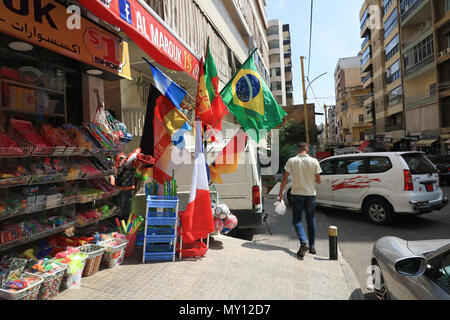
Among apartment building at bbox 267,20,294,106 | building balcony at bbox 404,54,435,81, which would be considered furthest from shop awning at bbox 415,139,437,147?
apartment building at bbox 267,20,294,106

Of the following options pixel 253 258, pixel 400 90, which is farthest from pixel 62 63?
pixel 400 90

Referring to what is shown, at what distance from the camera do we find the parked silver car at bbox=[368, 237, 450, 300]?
6.93 ft

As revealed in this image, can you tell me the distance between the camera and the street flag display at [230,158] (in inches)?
225

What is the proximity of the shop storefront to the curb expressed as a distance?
3.24 m

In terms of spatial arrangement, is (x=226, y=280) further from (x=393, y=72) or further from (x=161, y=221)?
(x=393, y=72)

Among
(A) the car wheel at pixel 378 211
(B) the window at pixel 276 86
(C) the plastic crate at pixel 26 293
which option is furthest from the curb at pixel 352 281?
(B) the window at pixel 276 86

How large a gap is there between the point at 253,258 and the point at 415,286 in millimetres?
2651

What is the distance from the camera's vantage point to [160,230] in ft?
14.2

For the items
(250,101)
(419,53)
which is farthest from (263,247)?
(419,53)

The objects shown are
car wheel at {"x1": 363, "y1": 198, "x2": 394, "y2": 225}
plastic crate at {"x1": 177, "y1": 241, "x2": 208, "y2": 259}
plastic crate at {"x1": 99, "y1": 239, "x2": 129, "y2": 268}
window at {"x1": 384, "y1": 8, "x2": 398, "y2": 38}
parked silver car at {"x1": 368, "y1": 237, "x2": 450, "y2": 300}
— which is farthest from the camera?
window at {"x1": 384, "y1": 8, "x2": 398, "y2": 38}

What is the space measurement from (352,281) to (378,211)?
3838 millimetres

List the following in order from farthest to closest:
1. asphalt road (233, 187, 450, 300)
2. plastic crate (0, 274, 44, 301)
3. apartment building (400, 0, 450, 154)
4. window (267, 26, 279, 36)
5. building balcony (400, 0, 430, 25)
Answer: window (267, 26, 279, 36) < building balcony (400, 0, 430, 25) < apartment building (400, 0, 450, 154) < asphalt road (233, 187, 450, 300) < plastic crate (0, 274, 44, 301)

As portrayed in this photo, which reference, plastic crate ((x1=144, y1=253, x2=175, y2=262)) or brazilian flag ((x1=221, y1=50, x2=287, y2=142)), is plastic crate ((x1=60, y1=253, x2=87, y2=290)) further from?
brazilian flag ((x1=221, y1=50, x2=287, y2=142))

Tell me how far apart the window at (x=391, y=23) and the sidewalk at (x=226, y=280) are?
3933cm
